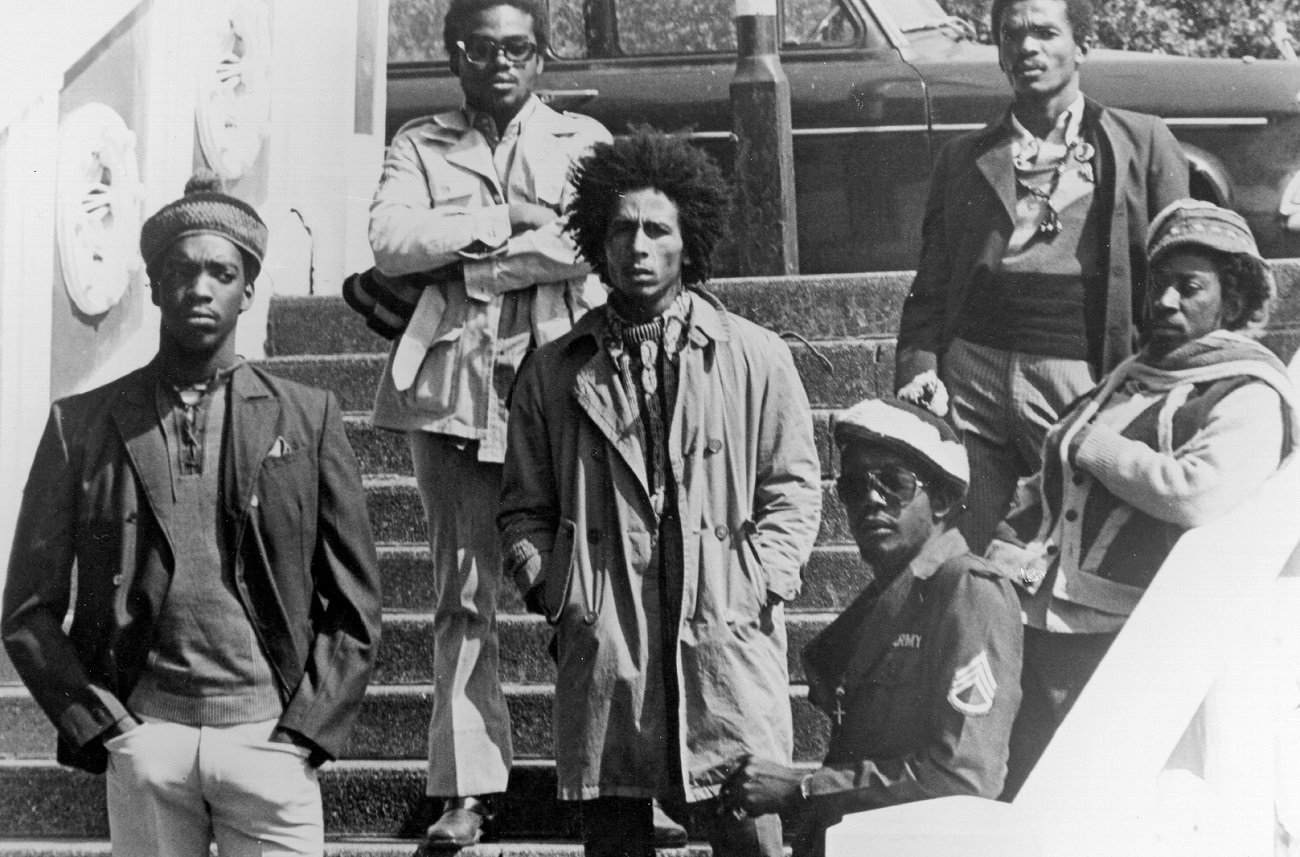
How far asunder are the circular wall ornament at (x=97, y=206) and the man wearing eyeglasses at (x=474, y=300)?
1.29 metres

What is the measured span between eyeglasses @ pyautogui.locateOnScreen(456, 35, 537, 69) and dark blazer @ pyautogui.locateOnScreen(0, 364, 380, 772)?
3.64ft

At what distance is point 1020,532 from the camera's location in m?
5.23

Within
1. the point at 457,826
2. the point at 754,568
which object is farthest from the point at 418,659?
the point at 754,568

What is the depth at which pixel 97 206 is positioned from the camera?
6352 mm

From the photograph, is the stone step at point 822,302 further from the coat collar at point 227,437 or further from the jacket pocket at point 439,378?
the coat collar at point 227,437

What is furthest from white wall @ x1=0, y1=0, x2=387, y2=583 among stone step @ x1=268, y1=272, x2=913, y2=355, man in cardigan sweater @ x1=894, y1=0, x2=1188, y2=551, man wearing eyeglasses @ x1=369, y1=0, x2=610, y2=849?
man in cardigan sweater @ x1=894, y1=0, x2=1188, y2=551

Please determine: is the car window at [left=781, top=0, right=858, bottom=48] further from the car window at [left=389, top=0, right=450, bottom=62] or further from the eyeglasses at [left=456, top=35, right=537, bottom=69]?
the eyeglasses at [left=456, top=35, right=537, bottom=69]

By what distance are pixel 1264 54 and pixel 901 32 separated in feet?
4.48

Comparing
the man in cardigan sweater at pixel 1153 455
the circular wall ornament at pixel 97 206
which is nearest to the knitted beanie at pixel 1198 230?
the man in cardigan sweater at pixel 1153 455

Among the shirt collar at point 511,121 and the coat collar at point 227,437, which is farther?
the shirt collar at point 511,121

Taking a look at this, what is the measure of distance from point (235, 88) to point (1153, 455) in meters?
3.45

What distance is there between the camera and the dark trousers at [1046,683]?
4883 mm

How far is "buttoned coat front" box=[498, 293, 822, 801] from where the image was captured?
4.59m

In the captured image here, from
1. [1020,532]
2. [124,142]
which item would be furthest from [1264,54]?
[124,142]
